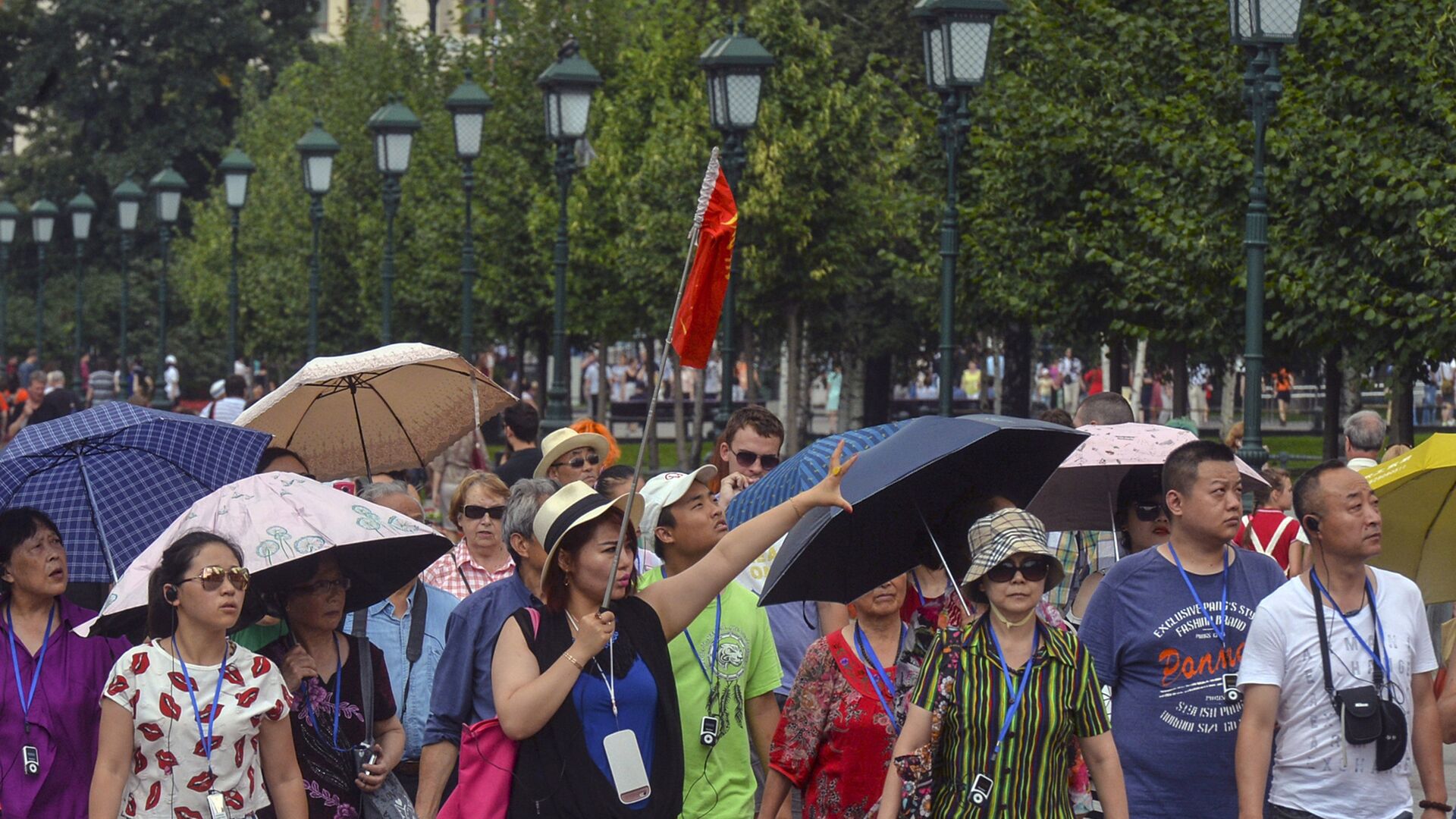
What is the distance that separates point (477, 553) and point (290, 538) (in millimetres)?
2415

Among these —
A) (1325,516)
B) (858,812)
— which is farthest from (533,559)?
(1325,516)

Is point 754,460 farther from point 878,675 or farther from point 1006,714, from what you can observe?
point 1006,714

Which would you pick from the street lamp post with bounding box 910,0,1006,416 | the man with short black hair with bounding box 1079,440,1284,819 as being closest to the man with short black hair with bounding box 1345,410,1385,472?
the street lamp post with bounding box 910,0,1006,416

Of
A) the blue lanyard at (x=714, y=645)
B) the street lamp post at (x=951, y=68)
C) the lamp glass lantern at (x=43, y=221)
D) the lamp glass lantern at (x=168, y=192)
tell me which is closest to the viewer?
the blue lanyard at (x=714, y=645)

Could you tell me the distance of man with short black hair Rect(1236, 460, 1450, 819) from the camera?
19.2ft

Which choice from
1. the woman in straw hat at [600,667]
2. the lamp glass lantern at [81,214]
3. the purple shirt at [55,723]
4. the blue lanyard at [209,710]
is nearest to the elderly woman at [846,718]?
the woman in straw hat at [600,667]

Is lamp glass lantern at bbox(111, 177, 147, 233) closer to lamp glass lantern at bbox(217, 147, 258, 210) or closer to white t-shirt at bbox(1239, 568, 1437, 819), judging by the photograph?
lamp glass lantern at bbox(217, 147, 258, 210)

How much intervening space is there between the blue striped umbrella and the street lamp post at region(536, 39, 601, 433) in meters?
12.4

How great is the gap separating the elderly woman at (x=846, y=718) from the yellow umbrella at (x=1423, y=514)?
1589 mm

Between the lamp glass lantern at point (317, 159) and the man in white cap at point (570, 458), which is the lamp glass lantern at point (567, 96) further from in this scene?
the man in white cap at point (570, 458)

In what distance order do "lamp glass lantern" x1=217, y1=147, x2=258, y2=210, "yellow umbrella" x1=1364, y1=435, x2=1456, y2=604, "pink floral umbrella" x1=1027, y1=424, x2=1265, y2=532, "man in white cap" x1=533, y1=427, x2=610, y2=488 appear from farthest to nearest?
"lamp glass lantern" x1=217, y1=147, x2=258, y2=210 → "man in white cap" x1=533, y1=427, x2=610, y2=488 → "pink floral umbrella" x1=1027, y1=424, x2=1265, y2=532 → "yellow umbrella" x1=1364, y1=435, x2=1456, y2=604

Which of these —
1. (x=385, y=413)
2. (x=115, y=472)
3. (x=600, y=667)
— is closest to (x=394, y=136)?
(x=385, y=413)

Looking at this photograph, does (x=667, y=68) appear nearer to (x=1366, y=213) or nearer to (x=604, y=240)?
(x=604, y=240)

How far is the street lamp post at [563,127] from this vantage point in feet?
65.4
